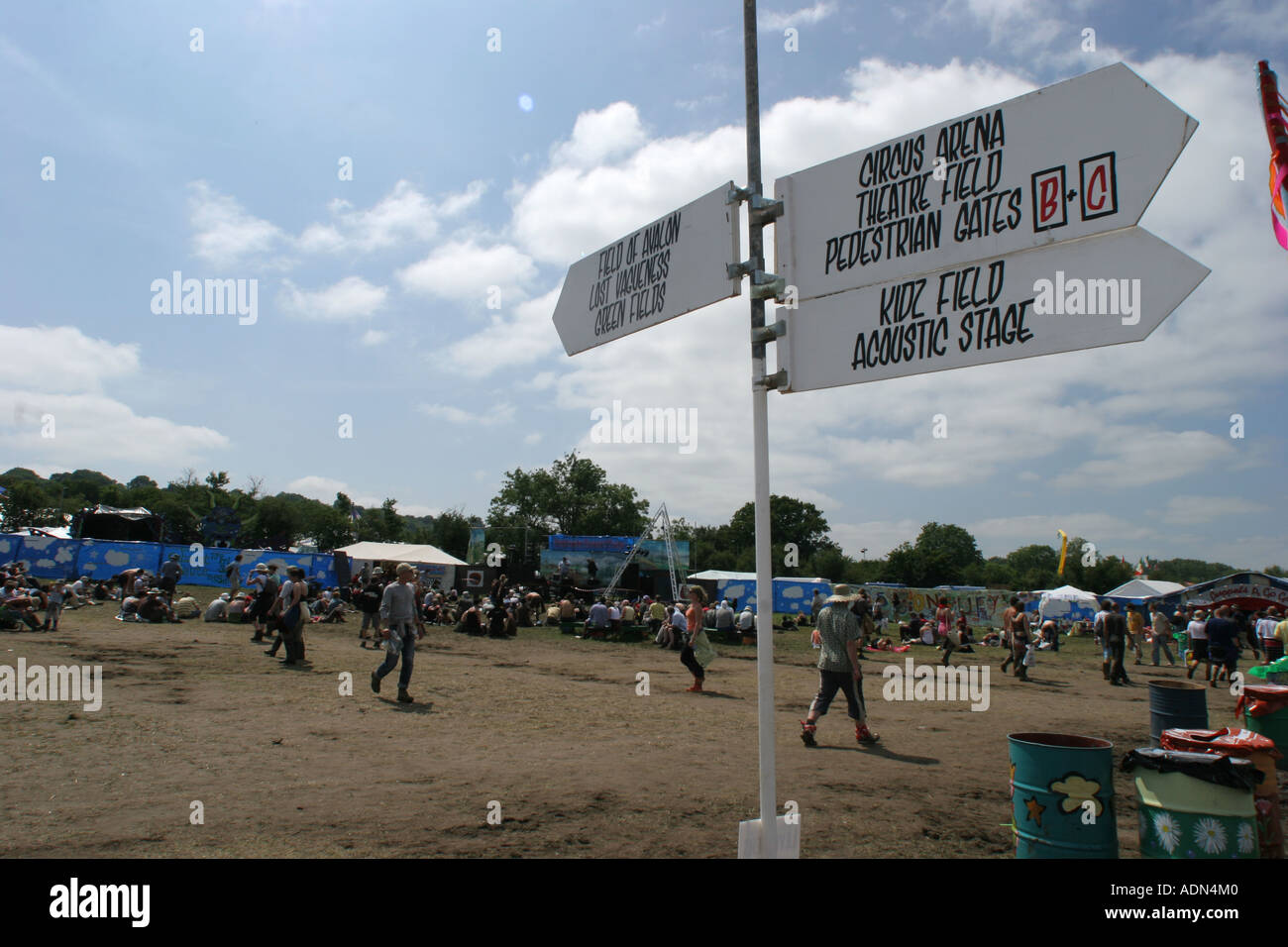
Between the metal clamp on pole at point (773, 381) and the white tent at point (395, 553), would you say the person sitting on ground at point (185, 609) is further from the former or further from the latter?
the metal clamp on pole at point (773, 381)

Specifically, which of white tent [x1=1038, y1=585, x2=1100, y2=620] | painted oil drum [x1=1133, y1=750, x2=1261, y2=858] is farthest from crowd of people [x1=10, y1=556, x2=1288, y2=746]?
white tent [x1=1038, y1=585, x2=1100, y2=620]

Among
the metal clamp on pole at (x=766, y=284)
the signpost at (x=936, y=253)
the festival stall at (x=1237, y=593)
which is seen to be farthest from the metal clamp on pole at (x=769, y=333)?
the festival stall at (x=1237, y=593)

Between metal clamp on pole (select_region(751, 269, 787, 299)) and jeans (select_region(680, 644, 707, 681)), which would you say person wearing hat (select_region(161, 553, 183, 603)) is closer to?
jeans (select_region(680, 644, 707, 681))

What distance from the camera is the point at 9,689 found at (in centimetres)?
930

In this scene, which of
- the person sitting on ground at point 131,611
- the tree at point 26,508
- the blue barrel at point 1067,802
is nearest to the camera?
the blue barrel at point 1067,802

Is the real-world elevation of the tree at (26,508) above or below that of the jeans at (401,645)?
above

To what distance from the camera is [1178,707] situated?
7.16 metres

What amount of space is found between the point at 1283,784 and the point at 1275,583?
3161 centimetres

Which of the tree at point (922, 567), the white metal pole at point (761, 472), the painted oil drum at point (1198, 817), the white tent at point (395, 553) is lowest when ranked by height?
the tree at point (922, 567)

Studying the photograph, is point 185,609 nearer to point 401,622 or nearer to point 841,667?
point 401,622

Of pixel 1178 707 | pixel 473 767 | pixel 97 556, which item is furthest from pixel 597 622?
pixel 97 556

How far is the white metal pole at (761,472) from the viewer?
2.90 m

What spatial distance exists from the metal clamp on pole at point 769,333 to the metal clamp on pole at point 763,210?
46cm
